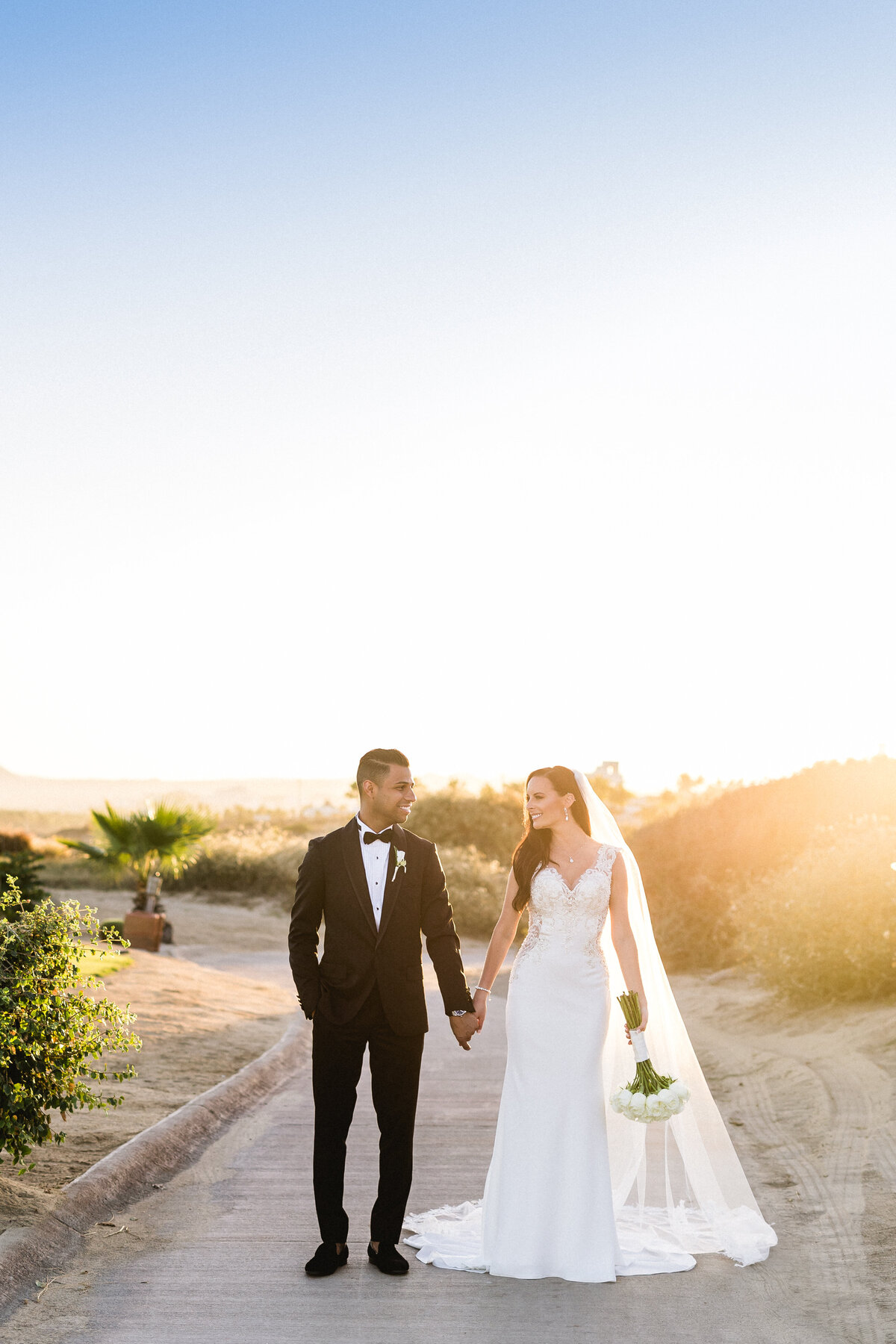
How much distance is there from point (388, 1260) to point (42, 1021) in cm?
191

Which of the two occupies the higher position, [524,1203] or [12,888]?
[12,888]

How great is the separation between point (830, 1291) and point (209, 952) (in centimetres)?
1929

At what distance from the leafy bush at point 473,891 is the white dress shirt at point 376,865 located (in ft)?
72.0

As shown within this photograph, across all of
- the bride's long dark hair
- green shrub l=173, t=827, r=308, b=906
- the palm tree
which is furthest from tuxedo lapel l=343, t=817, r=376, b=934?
green shrub l=173, t=827, r=308, b=906

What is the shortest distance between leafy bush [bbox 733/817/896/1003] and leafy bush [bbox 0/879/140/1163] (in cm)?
803

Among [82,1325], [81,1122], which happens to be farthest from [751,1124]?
[82,1325]

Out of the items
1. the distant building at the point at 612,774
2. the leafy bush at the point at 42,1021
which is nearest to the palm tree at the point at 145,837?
the leafy bush at the point at 42,1021

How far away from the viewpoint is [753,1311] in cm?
485

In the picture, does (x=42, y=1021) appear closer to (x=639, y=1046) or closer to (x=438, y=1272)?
(x=438, y=1272)

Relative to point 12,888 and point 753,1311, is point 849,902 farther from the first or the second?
point 12,888

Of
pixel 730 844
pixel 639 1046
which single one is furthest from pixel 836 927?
pixel 639 1046

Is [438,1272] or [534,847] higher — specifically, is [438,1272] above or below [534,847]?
below

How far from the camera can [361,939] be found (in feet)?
17.9

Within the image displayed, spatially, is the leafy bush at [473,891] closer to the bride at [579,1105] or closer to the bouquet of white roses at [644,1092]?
the bride at [579,1105]
